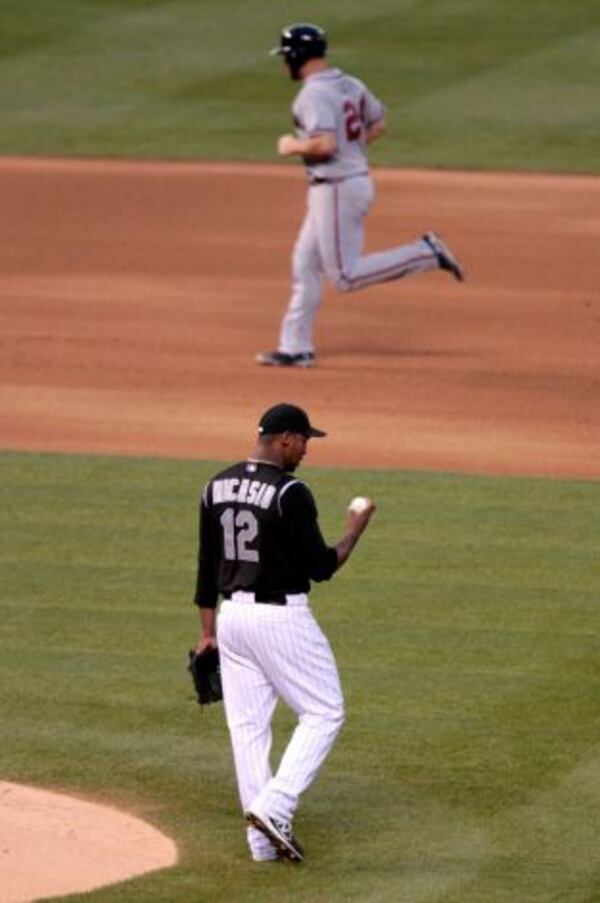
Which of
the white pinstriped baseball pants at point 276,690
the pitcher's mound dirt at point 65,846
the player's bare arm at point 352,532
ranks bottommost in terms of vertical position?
the pitcher's mound dirt at point 65,846

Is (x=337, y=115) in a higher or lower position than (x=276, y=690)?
higher

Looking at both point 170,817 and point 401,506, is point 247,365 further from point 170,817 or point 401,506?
point 170,817

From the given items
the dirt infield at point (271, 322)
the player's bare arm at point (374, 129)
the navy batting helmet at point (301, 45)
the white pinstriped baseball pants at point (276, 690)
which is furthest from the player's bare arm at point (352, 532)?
the player's bare arm at point (374, 129)

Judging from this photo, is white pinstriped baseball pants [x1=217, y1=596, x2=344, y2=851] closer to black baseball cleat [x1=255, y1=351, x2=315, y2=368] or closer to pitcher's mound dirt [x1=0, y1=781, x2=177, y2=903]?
pitcher's mound dirt [x1=0, y1=781, x2=177, y2=903]

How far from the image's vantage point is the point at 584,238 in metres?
24.6

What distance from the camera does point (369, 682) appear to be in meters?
12.7

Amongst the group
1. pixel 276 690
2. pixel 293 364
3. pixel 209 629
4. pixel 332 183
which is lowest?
pixel 276 690

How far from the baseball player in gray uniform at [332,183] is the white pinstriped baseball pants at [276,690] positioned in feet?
28.9

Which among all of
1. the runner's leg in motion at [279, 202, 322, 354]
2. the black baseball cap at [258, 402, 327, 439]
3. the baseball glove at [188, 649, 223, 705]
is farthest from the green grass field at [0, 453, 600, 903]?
the runner's leg in motion at [279, 202, 322, 354]

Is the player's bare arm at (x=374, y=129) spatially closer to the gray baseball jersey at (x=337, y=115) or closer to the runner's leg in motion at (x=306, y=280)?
the gray baseball jersey at (x=337, y=115)

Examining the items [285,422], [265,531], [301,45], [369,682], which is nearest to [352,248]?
[301,45]

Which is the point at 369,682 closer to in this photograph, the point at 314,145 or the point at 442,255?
the point at 314,145

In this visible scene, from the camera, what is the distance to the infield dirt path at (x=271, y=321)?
18047 mm

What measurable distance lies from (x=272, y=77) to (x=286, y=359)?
46.5ft
